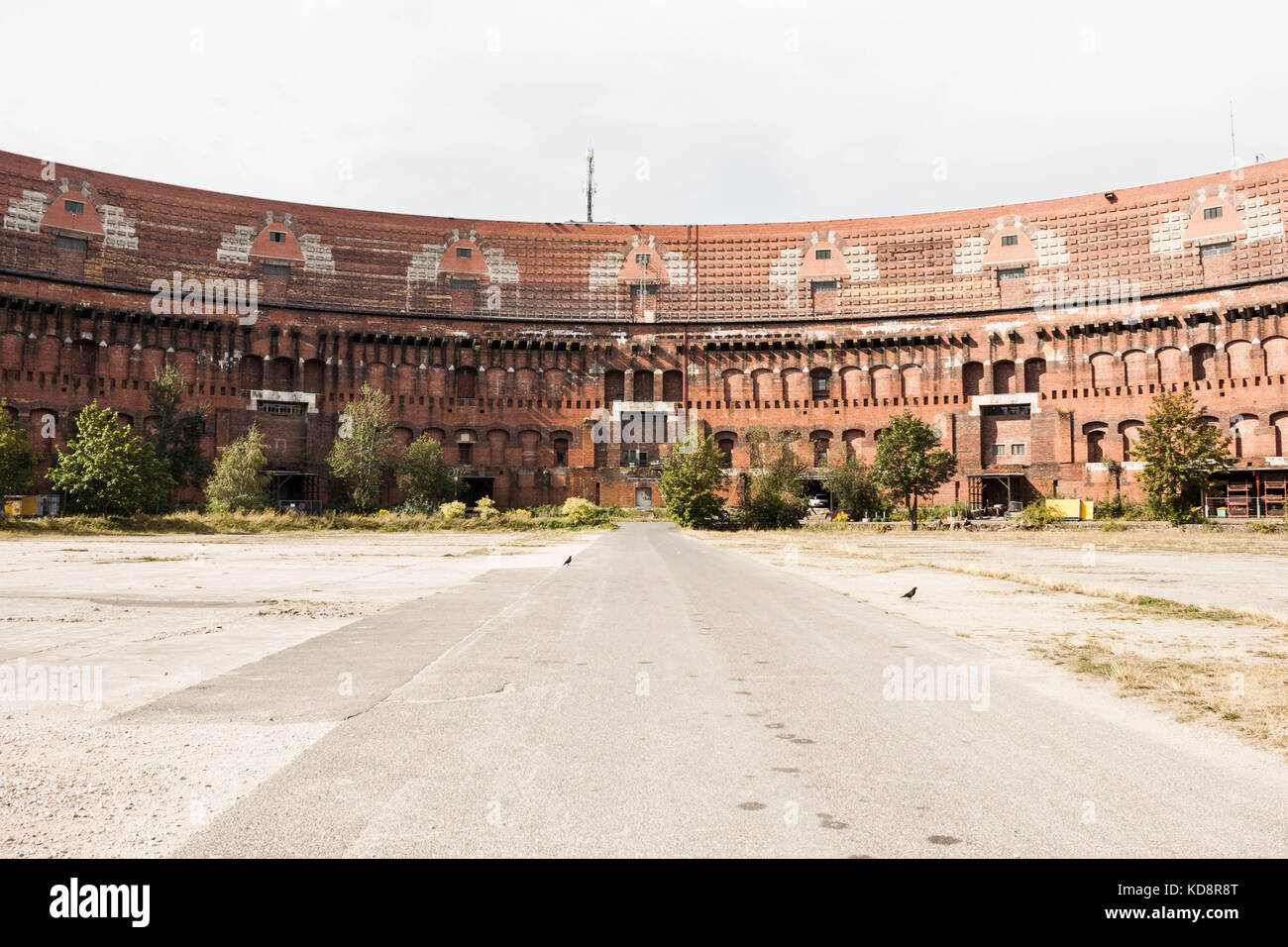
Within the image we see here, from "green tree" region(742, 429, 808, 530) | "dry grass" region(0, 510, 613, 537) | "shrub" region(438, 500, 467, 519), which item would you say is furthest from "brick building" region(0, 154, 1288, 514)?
"green tree" region(742, 429, 808, 530)

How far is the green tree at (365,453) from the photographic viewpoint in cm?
6019

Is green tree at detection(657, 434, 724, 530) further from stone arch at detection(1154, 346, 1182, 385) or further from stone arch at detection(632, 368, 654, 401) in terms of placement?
stone arch at detection(1154, 346, 1182, 385)

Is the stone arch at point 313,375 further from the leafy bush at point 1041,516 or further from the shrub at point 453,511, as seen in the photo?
the leafy bush at point 1041,516

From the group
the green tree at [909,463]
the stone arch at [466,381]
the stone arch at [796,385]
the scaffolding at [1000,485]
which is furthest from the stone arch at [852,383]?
the stone arch at [466,381]

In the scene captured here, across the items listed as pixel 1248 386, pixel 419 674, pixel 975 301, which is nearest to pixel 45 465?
pixel 419 674

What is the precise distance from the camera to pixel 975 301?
6838cm

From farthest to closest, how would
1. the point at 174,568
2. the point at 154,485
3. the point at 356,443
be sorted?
the point at 356,443, the point at 154,485, the point at 174,568

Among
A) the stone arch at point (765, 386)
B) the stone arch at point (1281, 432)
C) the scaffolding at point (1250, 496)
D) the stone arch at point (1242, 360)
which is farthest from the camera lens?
the stone arch at point (765, 386)

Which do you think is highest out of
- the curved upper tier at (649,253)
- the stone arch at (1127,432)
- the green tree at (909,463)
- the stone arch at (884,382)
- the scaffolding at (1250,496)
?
the curved upper tier at (649,253)

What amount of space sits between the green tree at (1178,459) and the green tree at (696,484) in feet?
81.6

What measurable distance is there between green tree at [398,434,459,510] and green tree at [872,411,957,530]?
107 feet

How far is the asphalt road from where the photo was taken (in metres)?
3.51

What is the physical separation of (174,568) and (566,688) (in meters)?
17.0

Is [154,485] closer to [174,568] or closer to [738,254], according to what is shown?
[174,568]
